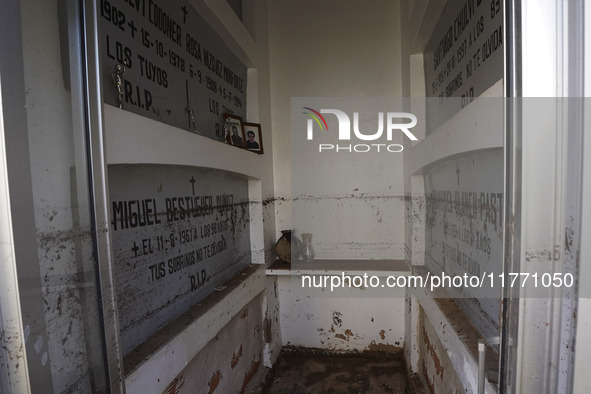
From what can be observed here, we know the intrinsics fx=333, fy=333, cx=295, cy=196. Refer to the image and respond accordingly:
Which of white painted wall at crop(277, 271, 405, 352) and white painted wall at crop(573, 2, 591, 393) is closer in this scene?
white painted wall at crop(573, 2, 591, 393)

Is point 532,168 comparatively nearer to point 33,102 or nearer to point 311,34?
point 33,102

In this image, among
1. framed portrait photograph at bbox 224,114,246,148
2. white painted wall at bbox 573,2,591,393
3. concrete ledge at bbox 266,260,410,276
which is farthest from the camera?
concrete ledge at bbox 266,260,410,276

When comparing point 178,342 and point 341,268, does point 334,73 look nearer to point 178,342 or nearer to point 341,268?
point 341,268

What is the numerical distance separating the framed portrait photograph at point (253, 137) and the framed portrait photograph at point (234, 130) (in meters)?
0.14

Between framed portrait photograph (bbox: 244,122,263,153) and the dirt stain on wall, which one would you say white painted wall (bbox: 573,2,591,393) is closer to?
the dirt stain on wall

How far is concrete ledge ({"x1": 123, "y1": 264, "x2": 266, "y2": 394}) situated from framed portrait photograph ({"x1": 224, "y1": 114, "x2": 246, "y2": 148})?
110cm

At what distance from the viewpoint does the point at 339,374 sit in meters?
3.07

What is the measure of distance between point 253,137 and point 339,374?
7.60 feet

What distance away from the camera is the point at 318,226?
344 centimetres

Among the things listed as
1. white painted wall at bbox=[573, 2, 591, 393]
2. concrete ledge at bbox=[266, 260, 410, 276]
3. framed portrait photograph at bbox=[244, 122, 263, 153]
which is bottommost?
concrete ledge at bbox=[266, 260, 410, 276]

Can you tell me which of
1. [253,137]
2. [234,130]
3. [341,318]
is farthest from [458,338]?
[253,137]

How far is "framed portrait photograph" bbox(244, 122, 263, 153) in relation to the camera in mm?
2994

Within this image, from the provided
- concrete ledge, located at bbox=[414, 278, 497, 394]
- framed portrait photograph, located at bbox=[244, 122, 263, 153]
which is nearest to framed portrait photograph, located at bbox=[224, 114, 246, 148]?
framed portrait photograph, located at bbox=[244, 122, 263, 153]

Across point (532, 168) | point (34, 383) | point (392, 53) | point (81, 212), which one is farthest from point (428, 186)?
point (34, 383)
